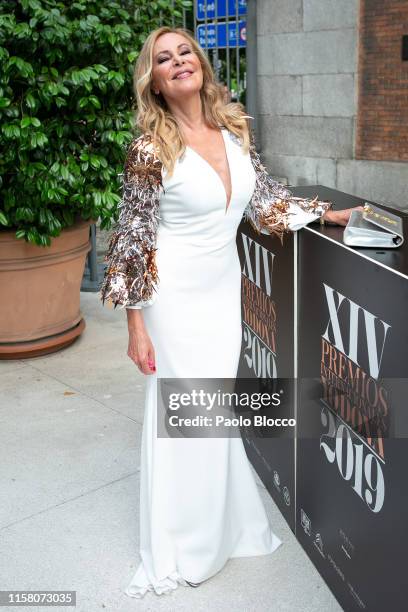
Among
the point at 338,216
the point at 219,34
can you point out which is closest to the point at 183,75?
the point at 338,216

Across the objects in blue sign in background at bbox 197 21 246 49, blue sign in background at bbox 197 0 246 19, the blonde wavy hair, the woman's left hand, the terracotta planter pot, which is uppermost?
blue sign in background at bbox 197 0 246 19

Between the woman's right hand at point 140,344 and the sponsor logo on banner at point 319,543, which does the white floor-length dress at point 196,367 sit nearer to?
the woman's right hand at point 140,344

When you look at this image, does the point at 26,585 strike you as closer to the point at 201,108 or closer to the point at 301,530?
the point at 301,530

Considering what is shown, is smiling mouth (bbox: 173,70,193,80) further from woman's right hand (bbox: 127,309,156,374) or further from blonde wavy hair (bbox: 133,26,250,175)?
woman's right hand (bbox: 127,309,156,374)

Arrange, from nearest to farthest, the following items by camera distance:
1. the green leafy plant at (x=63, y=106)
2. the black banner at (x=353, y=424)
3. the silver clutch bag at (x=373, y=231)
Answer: the black banner at (x=353, y=424), the silver clutch bag at (x=373, y=231), the green leafy plant at (x=63, y=106)

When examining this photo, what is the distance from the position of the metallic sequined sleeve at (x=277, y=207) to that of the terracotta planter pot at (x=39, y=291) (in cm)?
250

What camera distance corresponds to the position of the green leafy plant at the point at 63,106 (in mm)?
4613

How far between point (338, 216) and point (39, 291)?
2.85 m

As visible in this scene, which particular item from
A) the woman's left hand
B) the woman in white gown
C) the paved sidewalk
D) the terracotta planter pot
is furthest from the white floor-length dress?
the terracotta planter pot

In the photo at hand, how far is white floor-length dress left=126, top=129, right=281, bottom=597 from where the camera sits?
8.98 feet

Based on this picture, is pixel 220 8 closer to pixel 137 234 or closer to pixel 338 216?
pixel 338 216

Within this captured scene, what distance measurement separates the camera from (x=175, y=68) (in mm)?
2662

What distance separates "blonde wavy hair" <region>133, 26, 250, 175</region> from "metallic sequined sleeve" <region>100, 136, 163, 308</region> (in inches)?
1.8

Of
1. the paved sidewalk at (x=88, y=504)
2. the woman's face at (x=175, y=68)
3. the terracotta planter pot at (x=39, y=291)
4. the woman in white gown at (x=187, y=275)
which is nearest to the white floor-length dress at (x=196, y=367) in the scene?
the woman in white gown at (x=187, y=275)
